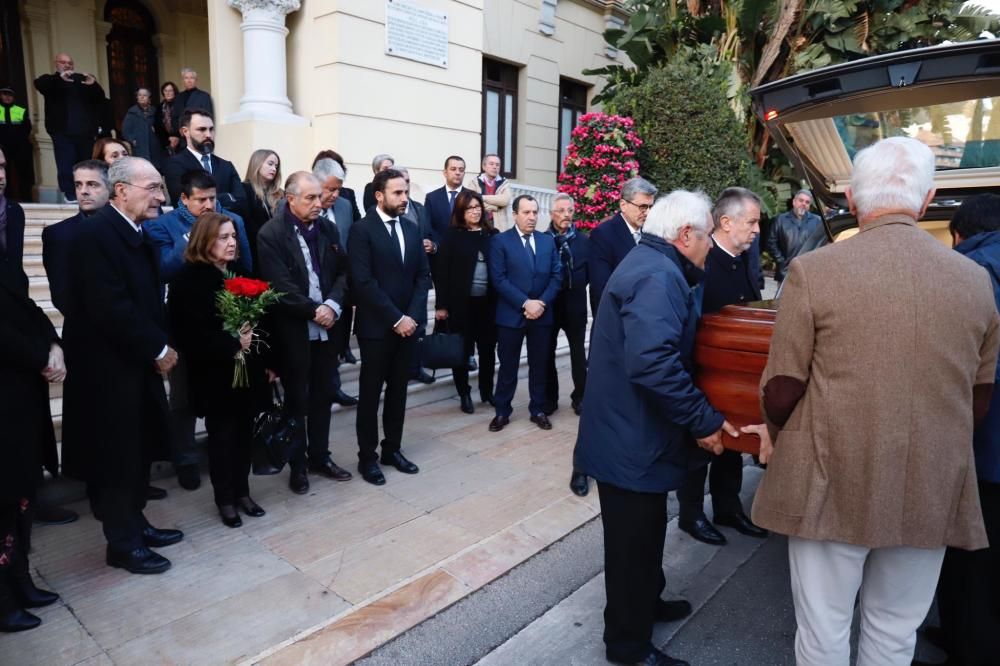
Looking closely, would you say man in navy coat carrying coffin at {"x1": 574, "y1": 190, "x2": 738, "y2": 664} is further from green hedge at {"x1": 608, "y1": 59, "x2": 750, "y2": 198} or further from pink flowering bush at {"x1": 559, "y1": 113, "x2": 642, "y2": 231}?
green hedge at {"x1": 608, "y1": 59, "x2": 750, "y2": 198}

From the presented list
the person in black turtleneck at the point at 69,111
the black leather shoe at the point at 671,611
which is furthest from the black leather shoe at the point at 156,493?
the person in black turtleneck at the point at 69,111

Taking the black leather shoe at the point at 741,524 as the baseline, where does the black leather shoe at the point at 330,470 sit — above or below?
above

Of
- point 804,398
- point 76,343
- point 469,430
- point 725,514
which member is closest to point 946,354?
point 804,398

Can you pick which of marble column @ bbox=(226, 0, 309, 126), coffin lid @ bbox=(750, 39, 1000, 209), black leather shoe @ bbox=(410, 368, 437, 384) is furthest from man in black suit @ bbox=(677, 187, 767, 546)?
marble column @ bbox=(226, 0, 309, 126)

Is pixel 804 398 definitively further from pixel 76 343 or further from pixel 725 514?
pixel 76 343

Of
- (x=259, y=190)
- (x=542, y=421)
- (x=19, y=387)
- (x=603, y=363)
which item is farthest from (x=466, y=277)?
(x=19, y=387)

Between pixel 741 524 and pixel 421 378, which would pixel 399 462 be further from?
pixel 741 524

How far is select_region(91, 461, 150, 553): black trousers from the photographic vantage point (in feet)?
10.5

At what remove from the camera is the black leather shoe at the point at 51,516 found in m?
3.71

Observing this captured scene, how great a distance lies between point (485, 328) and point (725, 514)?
272cm

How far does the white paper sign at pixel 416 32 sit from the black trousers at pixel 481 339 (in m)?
3.95

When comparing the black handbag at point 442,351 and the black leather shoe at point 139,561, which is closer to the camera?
the black leather shoe at point 139,561

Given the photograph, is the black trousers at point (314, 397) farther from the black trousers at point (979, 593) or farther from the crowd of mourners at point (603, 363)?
the black trousers at point (979, 593)

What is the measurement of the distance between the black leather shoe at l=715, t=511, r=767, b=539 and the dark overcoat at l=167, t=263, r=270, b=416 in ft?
9.42
